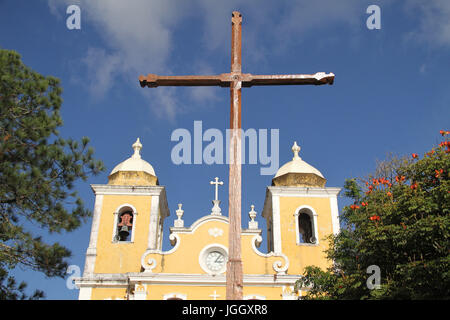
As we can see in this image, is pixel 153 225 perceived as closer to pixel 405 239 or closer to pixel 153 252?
pixel 153 252

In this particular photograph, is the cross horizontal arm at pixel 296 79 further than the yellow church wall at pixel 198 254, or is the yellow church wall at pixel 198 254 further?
the yellow church wall at pixel 198 254

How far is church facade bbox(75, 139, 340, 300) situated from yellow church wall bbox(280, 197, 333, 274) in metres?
0.04

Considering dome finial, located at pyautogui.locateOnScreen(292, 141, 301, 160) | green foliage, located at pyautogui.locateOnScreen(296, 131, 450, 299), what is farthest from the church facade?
green foliage, located at pyautogui.locateOnScreen(296, 131, 450, 299)

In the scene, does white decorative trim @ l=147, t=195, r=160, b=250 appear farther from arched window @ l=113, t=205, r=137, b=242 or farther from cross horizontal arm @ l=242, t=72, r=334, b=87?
cross horizontal arm @ l=242, t=72, r=334, b=87

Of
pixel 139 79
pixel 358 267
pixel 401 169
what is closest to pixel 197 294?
pixel 358 267

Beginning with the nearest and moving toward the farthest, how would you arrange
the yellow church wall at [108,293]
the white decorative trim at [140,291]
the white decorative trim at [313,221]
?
the white decorative trim at [140,291]
the yellow church wall at [108,293]
the white decorative trim at [313,221]

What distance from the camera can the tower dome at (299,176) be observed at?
20.0 m

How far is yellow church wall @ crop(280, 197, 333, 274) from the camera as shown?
1806cm

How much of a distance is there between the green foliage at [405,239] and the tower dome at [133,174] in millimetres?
10646

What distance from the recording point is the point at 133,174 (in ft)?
66.3

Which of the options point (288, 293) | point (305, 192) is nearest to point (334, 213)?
point (305, 192)

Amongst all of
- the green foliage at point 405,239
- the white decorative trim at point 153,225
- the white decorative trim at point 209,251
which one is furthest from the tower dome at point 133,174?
the green foliage at point 405,239

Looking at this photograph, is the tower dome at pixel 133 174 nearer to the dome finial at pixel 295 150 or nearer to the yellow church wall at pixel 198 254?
the yellow church wall at pixel 198 254
